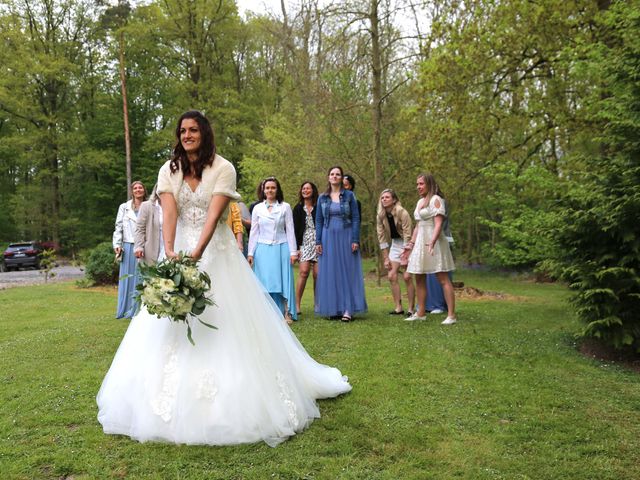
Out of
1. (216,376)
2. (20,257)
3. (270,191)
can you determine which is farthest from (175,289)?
(20,257)

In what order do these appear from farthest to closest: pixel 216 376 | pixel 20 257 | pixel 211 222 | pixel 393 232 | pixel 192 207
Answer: pixel 20 257, pixel 393 232, pixel 192 207, pixel 211 222, pixel 216 376

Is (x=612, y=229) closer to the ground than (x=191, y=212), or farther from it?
closer to the ground

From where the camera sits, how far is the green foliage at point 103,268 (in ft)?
50.6

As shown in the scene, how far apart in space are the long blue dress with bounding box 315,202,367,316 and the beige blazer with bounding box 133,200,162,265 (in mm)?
2840

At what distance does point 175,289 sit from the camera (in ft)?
11.7

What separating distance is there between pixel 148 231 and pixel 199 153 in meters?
4.97

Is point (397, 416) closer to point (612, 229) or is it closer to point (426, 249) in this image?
point (612, 229)

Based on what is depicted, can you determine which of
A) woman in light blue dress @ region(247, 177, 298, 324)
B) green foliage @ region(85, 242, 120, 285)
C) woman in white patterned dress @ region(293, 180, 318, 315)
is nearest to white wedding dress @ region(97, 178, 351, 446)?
woman in light blue dress @ region(247, 177, 298, 324)

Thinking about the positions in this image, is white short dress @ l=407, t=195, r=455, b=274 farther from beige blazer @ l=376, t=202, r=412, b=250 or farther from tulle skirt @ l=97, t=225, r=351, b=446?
tulle skirt @ l=97, t=225, r=351, b=446

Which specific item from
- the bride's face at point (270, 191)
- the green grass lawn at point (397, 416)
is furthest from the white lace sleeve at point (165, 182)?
the bride's face at point (270, 191)

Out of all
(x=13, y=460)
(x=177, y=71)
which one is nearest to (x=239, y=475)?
(x=13, y=460)

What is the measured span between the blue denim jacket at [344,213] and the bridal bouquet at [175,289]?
5164mm

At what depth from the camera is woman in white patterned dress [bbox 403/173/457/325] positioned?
8.17 m

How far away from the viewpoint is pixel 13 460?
3418mm
